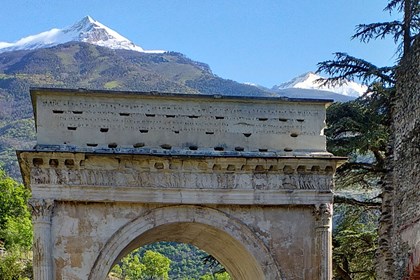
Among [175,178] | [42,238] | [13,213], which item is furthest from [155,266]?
[42,238]

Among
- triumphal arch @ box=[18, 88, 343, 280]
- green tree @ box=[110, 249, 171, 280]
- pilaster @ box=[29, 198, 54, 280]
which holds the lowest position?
pilaster @ box=[29, 198, 54, 280]

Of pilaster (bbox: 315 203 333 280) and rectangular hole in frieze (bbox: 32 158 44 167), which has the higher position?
rectangular hole in frieze (bbox: 32 158 44 167)

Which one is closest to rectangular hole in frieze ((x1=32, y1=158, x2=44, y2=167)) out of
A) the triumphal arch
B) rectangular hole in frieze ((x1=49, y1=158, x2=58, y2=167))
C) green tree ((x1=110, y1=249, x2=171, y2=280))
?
the triumphal arch

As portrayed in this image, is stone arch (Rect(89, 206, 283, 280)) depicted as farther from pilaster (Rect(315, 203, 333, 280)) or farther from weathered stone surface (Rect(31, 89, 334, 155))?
weathered stone surface (Rect(31, 89, 334, 155))

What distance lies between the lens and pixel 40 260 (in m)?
16.3

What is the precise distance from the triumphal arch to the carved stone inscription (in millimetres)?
22

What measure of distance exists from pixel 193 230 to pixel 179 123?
2592 mm

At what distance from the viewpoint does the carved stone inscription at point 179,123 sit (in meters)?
17.0

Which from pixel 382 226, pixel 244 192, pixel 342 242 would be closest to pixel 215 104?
pixel 244 192

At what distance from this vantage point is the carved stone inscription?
1705 cm

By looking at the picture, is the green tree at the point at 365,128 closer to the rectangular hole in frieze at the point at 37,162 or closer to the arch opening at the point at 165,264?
the rectangular hole in frieze at the point at 37,162

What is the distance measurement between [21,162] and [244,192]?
4.87 m

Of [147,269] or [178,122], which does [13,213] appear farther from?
[178,122]

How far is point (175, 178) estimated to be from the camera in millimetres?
17031
